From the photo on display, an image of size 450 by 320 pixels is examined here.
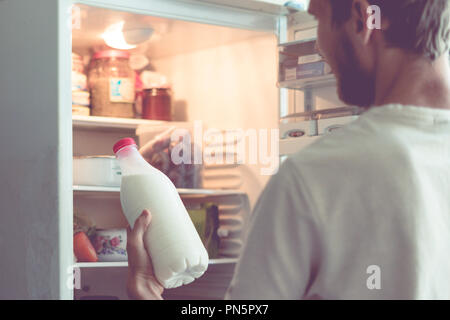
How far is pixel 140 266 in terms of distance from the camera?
3.42ft

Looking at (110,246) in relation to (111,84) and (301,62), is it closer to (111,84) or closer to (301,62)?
(111,84)

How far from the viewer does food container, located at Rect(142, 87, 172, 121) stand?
2.31m

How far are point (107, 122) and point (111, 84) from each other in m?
0.13

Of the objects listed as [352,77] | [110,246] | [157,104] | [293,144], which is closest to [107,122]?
[157,104]

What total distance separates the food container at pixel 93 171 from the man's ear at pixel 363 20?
4.55 ft

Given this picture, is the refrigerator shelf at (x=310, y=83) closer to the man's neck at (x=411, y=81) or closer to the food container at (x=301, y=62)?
the food container at (x=301, y=62)

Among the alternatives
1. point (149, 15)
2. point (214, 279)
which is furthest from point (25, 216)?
point (214, 279)

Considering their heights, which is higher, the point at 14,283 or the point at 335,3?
the point at 335,3

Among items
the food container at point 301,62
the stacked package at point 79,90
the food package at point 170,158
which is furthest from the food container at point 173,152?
the food container at point 301,62

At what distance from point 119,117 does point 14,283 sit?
28.7 inches

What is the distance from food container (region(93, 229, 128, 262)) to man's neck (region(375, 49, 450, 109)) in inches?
58.4

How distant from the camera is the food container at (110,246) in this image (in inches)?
81.4
